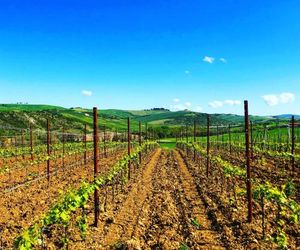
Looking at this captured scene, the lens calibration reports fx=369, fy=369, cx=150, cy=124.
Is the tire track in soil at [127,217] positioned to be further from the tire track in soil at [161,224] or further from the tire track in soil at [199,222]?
the tire track in soil at [199,222]

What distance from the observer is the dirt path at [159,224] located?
7.84 m

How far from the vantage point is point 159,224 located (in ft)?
30.5

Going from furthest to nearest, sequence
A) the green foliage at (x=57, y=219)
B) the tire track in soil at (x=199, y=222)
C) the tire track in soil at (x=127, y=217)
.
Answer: the tire track in soil at (x=127, y=217)
the tire track in soil at (x=199, y=222)
the green foliage at (x=57, y=219)

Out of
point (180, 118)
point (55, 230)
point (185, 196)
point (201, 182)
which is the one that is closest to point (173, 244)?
point (55, 230)

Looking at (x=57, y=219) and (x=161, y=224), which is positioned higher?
(x=57, y=219)

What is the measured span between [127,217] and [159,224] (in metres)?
1.30

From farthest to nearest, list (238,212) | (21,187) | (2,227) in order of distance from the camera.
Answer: (21,187)
(238,212)
(2,227)

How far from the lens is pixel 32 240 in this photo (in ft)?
17.8

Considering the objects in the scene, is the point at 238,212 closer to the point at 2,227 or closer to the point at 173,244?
the point at 173,244

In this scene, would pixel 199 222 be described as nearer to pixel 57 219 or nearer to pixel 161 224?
pixel 161 224

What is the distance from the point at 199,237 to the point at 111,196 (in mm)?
5516

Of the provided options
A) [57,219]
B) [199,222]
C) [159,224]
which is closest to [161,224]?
[159,224]

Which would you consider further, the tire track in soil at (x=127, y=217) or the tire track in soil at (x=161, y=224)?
the tire track in soil at (x=127, y=217)

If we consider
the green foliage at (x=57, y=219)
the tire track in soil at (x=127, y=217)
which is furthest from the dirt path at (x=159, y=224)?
the green foliage at (x=57, y=219)
